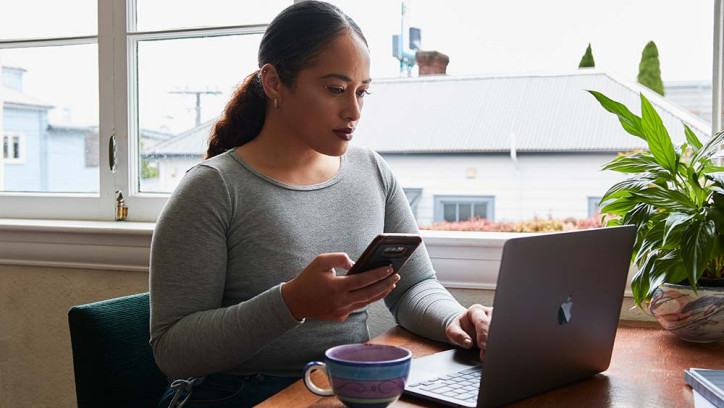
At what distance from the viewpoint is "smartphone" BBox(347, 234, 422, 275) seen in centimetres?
99

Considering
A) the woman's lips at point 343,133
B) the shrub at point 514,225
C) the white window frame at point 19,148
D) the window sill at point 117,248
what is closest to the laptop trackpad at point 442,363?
the woman's lips at point 343,133

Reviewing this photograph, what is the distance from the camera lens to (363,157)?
1.68 metres

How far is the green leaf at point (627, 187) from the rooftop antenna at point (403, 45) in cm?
79

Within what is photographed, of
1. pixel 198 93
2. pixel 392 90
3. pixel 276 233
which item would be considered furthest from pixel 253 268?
pixel 198 93

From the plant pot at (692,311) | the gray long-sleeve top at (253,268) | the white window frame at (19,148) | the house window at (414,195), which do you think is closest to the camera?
the gray long-sleeve top at (253,268)

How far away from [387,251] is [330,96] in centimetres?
50

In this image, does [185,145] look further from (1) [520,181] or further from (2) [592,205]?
(2) [592,205]

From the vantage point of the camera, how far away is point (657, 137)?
1.43 meters

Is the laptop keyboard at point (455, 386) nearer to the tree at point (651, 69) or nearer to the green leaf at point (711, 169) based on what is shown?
the green leaf at point (711, 169)

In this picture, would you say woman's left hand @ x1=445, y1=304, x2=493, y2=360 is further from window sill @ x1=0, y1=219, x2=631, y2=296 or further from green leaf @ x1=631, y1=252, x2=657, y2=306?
window sill @ x1=0, y1=219, x2=631, y2=296

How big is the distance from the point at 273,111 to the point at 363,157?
0.24m

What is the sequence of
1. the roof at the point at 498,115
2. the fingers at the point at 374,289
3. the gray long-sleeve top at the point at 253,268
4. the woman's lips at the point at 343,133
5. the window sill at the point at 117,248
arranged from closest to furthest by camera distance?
the fingers at the point at 374,289, the gray long-sleeve top at the point at 253,268, the woman's lips at the point at 343,133, the window sill at the point at 117,248, the roof at the point at 498,115

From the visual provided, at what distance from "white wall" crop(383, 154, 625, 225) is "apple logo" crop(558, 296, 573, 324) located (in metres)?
1.06

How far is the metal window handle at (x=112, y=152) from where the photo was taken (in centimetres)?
228
